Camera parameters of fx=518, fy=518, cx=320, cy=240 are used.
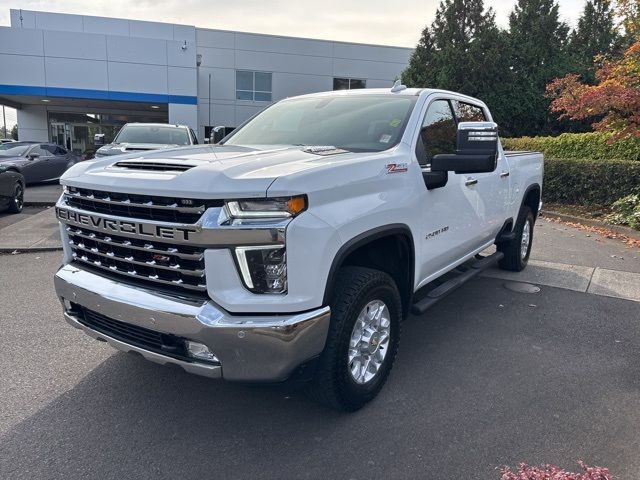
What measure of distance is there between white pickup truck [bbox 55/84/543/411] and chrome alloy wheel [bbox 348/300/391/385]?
0.01 meters

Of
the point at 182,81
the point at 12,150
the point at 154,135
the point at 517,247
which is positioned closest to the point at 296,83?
the point at 182,81

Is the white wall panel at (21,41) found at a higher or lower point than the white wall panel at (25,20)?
lower

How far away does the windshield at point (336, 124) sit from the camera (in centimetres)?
371

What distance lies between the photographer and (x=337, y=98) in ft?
14.3

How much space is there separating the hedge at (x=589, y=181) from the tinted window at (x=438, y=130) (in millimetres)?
8042

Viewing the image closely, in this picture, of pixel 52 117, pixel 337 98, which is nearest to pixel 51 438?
pixel 337 98

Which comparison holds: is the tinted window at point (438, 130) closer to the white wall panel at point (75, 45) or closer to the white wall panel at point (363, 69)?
the white wall panel at point (75, 45)

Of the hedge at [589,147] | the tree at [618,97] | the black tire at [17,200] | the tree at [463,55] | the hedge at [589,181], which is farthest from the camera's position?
the tree at [463,55]

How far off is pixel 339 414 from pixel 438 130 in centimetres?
235

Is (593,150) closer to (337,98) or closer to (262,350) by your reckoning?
(337,98)

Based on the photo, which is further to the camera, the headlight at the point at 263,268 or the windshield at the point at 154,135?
the windshield at the point at 154,135

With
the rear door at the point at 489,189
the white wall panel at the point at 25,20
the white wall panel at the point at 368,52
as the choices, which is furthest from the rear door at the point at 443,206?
the white wall panel at the point at 25,20

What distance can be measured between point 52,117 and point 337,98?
28678 millimetres

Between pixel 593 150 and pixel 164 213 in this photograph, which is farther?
pixel 593 150
